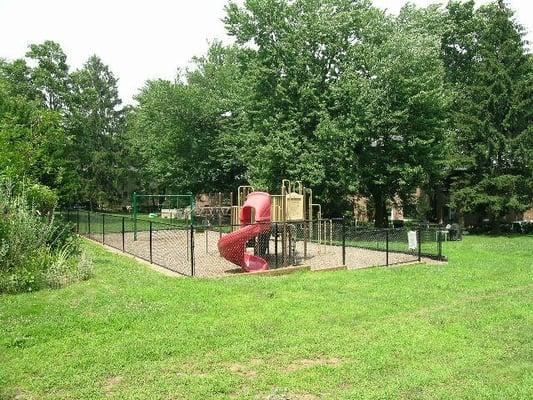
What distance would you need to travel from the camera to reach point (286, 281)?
447 inches

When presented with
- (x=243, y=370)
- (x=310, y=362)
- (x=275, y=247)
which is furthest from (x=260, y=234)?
(x=243, y=370)

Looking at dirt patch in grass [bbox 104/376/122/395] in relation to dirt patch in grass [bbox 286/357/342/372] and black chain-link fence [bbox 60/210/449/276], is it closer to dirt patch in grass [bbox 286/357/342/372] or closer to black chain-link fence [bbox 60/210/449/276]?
dirt patch in grass [bbox 286/357/342/372]

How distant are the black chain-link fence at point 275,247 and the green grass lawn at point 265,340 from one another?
2.19 m

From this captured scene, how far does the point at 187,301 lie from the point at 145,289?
135cm

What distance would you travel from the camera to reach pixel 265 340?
22.0ft

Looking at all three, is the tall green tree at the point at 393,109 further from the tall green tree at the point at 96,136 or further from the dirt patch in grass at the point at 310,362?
the tall green tree at the point at 96,136

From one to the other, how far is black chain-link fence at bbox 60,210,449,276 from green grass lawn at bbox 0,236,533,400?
2.19 m

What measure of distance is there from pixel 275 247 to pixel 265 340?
6.74 metres

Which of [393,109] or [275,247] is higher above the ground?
[393,109]

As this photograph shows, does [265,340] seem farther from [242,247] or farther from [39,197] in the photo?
[39,197]

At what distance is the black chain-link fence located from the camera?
1342cm

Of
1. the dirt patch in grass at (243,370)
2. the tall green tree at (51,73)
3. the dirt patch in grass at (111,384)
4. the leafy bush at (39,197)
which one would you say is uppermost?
the tall green tree at (51,73)

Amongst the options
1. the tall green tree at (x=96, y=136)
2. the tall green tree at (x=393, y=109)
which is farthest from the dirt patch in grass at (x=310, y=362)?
the tall green tree at (x=96, y=136)

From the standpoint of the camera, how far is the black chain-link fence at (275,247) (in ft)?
44.0
